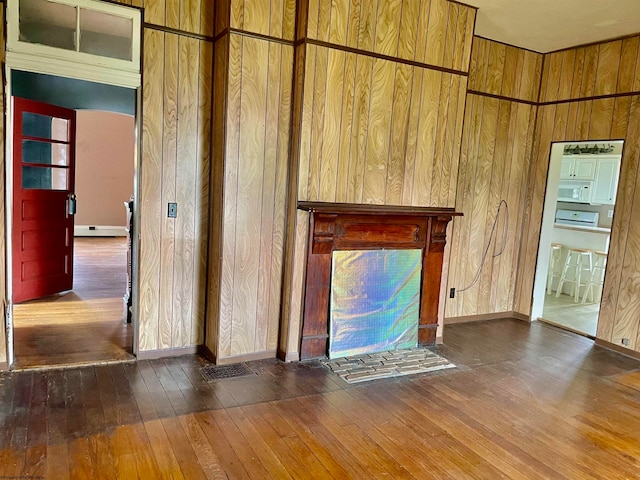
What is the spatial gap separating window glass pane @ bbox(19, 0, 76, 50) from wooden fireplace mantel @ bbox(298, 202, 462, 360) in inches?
76.4

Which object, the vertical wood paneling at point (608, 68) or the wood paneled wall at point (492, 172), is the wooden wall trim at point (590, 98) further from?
the wood paneled wall at point (492, 172)

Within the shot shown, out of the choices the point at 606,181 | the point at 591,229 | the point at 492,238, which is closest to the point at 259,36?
the point at 492,238

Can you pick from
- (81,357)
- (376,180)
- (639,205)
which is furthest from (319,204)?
(639,205)

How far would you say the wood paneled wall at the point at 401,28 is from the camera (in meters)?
3.42

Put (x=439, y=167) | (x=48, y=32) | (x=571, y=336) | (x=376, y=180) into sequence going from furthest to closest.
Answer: (x=571, y=336) → (x=439, y=167) → (x=376, y=180) → (x=48, y=32)

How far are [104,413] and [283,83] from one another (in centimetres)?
251

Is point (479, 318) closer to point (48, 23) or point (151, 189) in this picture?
point (151, 189)

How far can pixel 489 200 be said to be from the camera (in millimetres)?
5023

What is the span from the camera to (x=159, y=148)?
134 inches

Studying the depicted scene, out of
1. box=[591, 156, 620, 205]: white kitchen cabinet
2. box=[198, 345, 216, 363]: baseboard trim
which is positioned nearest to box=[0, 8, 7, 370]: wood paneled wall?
box=[198, 345, 216, 363]: baseboard trim

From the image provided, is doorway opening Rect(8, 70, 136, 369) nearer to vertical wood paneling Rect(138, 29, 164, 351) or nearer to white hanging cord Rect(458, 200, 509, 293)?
vertical wood paneling Rect(138, 29, 164, 351)

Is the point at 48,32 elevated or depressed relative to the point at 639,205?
elevated

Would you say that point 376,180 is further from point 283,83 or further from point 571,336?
point 571,336

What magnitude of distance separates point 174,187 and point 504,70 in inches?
142
